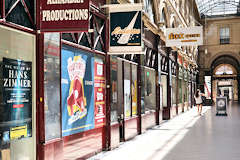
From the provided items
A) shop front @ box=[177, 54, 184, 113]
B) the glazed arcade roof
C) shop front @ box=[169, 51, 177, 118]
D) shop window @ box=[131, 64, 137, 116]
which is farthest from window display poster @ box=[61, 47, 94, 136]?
the glazed arcade roof

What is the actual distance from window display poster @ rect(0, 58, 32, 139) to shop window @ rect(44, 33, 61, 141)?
0.37 m

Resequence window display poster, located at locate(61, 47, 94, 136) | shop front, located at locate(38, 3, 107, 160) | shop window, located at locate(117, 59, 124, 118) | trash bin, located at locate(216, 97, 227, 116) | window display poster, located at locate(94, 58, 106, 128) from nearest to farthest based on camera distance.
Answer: shop front, located at locate(38, 3, 107, 160)
window display poster, located at locate(61, 47, 94, 136)
window display poster, located at locate(94, 58, 106, 128)
shop window, located at locate(117, 59, 124, 118)
trash bin, located at locate(216, 97, 227, 116)

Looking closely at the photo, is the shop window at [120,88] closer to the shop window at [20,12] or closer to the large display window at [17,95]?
the large display window at [17,95]

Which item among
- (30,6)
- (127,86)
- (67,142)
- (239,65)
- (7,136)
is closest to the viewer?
(7,136)

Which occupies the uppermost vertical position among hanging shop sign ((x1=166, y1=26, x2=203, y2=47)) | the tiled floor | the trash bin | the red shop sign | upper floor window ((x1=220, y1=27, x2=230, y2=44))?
upper floor window ((x1=220, y1=27, x2=230, y2=44))

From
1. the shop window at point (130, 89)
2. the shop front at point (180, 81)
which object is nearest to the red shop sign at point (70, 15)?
the shop window at point (130, 89)

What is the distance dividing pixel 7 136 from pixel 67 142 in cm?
200

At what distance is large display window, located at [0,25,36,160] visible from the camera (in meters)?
5.09

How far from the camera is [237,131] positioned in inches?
524

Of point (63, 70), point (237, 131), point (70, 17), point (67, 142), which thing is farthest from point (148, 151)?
point (237, 131)

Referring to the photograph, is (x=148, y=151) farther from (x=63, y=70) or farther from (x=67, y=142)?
(x=63, y=70)

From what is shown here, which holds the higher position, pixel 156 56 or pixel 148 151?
pixel 156 56

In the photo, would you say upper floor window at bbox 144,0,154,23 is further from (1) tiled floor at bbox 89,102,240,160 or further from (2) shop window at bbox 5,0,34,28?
(2) shop window at bbox 5,0,34,28

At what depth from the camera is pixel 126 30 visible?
8820 mm
